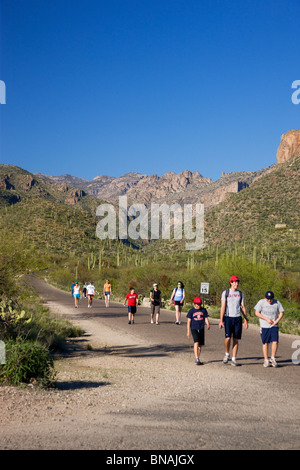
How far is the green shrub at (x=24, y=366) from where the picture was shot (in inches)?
303

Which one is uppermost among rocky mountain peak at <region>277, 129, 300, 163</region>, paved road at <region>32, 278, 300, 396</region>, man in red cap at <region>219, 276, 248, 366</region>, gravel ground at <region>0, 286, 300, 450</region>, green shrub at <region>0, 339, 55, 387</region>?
rocky mountain peak at <region>277, 129, 300, 163</region>

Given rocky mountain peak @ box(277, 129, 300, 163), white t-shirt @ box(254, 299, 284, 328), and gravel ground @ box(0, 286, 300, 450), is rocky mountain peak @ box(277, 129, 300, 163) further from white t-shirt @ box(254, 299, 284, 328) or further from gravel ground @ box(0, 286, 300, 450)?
gravel ground @ box(0, 286, 300, 450)

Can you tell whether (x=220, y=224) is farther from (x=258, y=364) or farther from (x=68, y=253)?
(x=258, y=364)

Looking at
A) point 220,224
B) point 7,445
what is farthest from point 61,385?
point 220,224

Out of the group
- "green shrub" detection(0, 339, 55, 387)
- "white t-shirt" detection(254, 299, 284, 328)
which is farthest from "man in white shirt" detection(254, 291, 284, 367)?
"green shrub" detection(0, 339, 55, 387)

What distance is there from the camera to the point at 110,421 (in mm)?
5840

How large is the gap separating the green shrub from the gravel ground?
0.89 ft

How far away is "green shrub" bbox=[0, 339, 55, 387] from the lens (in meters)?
7.68

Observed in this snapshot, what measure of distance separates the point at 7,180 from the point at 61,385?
552 feet

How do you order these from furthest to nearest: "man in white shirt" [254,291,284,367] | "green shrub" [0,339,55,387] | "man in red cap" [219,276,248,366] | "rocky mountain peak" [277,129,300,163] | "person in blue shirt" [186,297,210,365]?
"rocky mountain peak" [277,129,300,163]
"person in blue shirt" [186,297,210,365]
"man in red cap" [219,276,248,366]
"man in white shirt" [254,291,284,367]
"green shrub" [0,339,55,387]

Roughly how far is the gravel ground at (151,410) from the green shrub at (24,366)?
27 centimetres

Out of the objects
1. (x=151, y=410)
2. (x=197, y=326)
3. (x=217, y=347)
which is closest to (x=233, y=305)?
(x=197, y=326)

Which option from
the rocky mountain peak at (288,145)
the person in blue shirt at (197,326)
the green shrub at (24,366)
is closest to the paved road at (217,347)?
the person in blue shirt at (197,326)

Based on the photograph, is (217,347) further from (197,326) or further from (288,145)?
(288,145)
